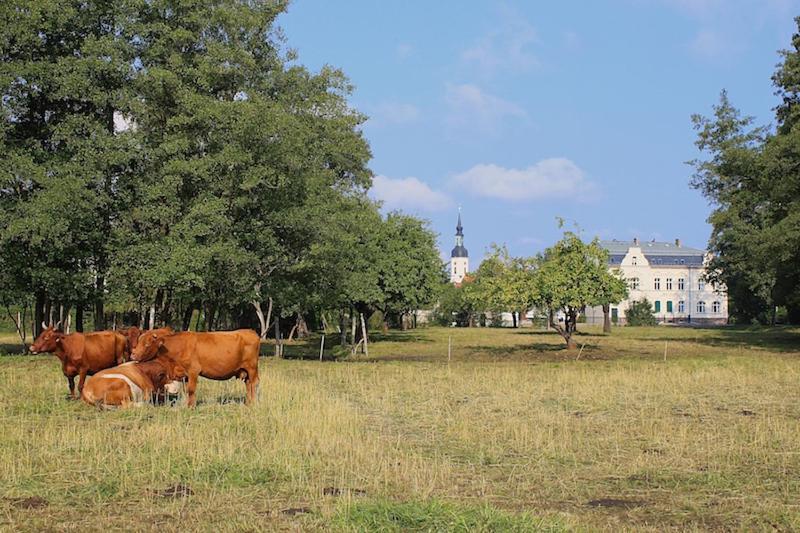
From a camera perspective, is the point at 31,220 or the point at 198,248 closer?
the point at 31,220

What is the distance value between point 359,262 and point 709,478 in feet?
99.3

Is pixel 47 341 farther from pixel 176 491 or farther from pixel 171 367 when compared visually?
pixel 176 491

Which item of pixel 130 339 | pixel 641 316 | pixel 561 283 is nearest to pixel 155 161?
pixel 130 339

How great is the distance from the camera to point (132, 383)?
14727 millimetres

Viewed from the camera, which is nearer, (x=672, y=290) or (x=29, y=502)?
(x=29, y=502)

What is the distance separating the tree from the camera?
128 feet

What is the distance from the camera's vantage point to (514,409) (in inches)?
627

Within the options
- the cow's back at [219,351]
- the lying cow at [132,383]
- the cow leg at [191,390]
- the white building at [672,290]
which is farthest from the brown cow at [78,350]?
the white building at [672,290]

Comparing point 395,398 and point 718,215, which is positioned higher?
point 718,215

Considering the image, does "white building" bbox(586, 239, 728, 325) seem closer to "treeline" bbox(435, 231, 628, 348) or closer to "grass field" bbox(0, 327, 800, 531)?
"treeline" bbox(435, 231, 628, 348)

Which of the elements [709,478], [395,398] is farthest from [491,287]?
[709,478]

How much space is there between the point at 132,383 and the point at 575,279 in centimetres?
2809

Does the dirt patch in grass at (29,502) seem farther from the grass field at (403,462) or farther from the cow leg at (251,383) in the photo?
the cow leg at (251,383)

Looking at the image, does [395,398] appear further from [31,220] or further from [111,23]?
[111,23]
